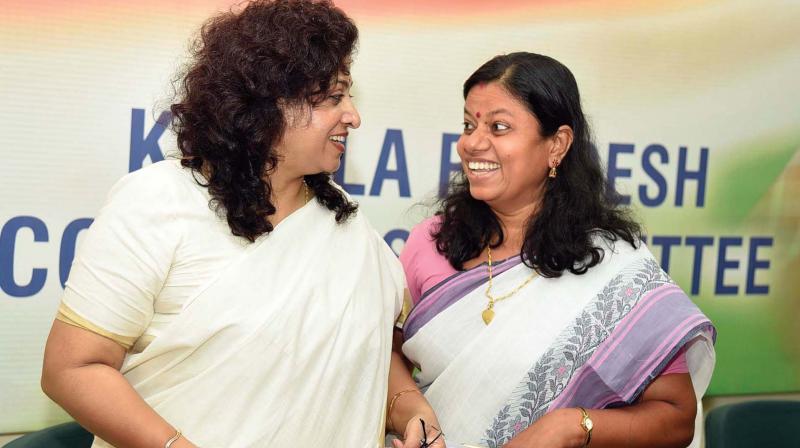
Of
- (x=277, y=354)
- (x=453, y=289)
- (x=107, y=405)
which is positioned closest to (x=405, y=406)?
(x=453, y=289)

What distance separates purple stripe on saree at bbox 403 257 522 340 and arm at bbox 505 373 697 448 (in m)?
0.32

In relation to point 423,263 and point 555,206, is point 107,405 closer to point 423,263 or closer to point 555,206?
point 423,263

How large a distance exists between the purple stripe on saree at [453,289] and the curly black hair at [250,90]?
49cm

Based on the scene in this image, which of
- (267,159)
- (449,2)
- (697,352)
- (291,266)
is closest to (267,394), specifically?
(291,266)

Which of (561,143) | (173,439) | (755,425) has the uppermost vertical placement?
(561,143)

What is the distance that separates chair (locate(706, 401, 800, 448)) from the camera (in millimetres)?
2027

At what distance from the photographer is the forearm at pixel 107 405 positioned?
142 centimetres

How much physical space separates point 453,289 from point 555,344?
25cm

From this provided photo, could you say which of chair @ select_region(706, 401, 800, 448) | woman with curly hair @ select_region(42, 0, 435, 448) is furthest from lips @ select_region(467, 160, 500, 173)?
chair @ select_region(706, 401, 800, 448)

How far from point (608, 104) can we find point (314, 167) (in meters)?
1.30

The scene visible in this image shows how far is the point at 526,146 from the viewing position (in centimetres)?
188

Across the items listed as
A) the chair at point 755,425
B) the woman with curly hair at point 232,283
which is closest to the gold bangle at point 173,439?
the woman with curly hair at point 232,283

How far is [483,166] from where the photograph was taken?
193cm

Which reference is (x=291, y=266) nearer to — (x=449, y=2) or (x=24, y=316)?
(x=24, y=316)
